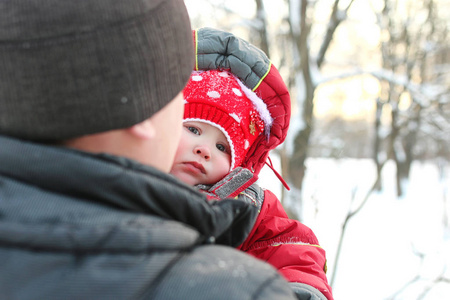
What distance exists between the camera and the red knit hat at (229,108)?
1878mm

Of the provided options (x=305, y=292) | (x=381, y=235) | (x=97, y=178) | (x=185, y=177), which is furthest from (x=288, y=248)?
(x=381, y=235)

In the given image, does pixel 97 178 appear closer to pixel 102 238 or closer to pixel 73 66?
pixel 102 238

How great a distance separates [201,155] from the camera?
181cm

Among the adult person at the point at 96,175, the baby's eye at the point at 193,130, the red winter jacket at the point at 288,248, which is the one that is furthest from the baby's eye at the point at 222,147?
the adult person at the point at 96,175

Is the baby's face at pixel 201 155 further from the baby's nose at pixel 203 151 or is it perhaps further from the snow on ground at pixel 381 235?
the snow on ground at pixel 381 235

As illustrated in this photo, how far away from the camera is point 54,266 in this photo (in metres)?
0.69

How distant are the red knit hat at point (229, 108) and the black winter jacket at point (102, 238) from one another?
3.36ft

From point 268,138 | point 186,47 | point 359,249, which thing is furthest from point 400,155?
point 186,47

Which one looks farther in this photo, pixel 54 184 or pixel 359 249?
pixel 359 249

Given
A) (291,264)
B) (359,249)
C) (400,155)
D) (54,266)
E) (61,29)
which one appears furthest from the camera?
(400,155)

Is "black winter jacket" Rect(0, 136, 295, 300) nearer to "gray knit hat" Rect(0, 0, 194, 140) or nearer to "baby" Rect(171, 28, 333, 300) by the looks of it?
"gray knit hat" Rect(0, 0, 194, 140)

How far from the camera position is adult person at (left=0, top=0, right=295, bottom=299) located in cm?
Result: 69

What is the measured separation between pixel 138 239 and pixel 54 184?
194 millimetres

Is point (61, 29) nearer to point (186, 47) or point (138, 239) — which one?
point (186, 47)
